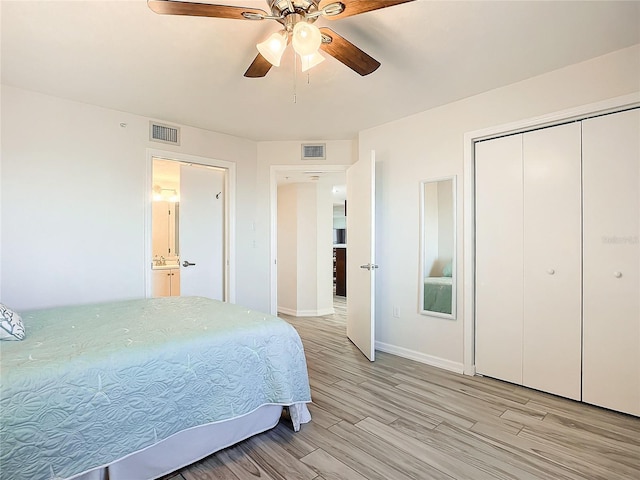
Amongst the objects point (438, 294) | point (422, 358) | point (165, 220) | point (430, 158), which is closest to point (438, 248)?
point (438, 294)

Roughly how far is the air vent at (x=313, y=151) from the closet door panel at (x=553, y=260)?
222cm

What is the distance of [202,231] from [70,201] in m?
1.35

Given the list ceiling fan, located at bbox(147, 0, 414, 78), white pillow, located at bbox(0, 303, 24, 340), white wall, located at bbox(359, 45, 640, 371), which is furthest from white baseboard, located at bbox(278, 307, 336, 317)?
ceiling fan, located at bbox(147, 0, 414, 78)

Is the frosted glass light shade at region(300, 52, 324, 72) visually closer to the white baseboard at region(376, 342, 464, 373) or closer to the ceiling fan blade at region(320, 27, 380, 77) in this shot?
the ceiling fan blade at region(320, 27, 380, 77)

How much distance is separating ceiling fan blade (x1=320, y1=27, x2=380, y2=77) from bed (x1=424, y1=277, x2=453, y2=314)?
202cm

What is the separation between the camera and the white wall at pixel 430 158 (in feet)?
7.86

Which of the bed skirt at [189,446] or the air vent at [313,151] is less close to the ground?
the air vent at [313,151]

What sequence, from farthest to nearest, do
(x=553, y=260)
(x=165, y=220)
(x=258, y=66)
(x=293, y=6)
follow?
(x=165, y=220) < (x=553, y=260) < (x=258, y=66) < (x=293, y=6)

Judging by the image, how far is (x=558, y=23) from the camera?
1945 millimetres

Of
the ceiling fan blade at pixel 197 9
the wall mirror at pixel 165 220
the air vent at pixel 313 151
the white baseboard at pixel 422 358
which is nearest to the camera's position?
the ceiling fan blade at pixel 197 9

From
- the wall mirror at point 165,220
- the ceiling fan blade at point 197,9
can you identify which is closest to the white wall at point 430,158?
the ceiling fan blade at point 197,9

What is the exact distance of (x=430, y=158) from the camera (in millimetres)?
3289

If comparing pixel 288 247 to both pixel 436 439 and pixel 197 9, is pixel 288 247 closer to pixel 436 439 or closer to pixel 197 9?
pixel 436 439

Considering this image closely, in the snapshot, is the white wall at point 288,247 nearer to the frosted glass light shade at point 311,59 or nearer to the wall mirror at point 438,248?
A: the wall mirror at point 438,248
